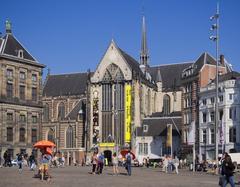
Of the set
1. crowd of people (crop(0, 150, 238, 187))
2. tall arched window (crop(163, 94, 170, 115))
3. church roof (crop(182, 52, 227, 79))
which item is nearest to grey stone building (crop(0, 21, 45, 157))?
crowd of people (crop(0, 150, 238, 187))

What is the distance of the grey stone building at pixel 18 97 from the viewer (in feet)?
243

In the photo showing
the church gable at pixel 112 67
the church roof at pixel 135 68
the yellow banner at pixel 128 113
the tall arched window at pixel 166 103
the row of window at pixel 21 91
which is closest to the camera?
the row of window at pixel 21 91

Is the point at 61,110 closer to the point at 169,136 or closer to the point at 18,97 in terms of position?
the point at 169,136

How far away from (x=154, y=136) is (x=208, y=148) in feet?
62.6

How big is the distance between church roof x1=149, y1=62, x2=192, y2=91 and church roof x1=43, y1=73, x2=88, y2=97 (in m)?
15.1

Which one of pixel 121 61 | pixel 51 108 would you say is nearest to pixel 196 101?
pixel 121 61

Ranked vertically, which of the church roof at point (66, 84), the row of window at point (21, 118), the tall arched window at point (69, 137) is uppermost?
the church roof at point (66, 84)

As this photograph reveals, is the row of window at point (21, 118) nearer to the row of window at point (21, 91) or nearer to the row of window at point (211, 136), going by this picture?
the row of window at point (21, 91)

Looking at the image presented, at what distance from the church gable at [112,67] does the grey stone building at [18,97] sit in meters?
20.9

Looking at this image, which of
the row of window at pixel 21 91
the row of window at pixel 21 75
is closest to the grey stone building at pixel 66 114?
the row of window at pixel 21 91

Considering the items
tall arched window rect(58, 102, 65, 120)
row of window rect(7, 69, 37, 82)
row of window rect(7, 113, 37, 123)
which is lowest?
row of window rect(7, 113, 37, 123)

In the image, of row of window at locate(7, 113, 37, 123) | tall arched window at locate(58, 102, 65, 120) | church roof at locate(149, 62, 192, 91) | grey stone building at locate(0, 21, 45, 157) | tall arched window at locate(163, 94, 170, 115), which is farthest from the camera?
tall arched window at locate(58, 102, 65, 120)

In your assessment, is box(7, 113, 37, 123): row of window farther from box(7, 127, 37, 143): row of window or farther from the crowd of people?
the crowd of people

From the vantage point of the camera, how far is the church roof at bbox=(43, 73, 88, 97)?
114 meters
